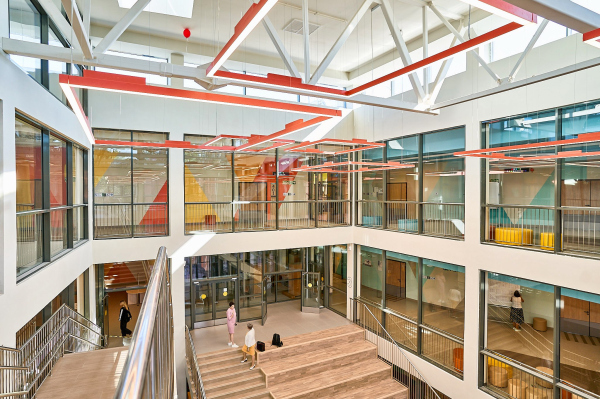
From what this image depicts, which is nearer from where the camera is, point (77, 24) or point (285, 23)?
point (77, 24)

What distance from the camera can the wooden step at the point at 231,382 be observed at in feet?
28.1

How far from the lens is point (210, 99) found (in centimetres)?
367

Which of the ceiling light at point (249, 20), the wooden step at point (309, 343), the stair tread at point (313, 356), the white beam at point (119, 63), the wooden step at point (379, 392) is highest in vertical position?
the white beam at point (119, 63)

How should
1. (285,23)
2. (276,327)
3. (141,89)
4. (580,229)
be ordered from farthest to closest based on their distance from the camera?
(276,327)
(285,23)
(580,229)
(141,89)

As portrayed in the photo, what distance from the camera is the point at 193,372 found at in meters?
8.95

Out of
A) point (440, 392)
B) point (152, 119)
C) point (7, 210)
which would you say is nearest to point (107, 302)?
point (152, 119)

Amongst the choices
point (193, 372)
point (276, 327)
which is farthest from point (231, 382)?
point (276, 327)

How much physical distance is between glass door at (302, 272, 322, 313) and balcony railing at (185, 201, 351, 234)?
7.53 ft

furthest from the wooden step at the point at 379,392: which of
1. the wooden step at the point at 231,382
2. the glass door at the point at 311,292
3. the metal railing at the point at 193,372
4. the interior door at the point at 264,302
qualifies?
the glass door at the point at 311,292

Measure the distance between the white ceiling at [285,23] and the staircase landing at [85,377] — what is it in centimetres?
755

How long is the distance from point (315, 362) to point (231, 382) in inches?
88.3

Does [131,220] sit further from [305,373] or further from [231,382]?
[305,373]

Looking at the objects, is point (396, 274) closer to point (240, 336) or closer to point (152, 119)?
point (240, 336)

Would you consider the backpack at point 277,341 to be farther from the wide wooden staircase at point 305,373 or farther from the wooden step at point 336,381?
the wooden step at point 336,381
